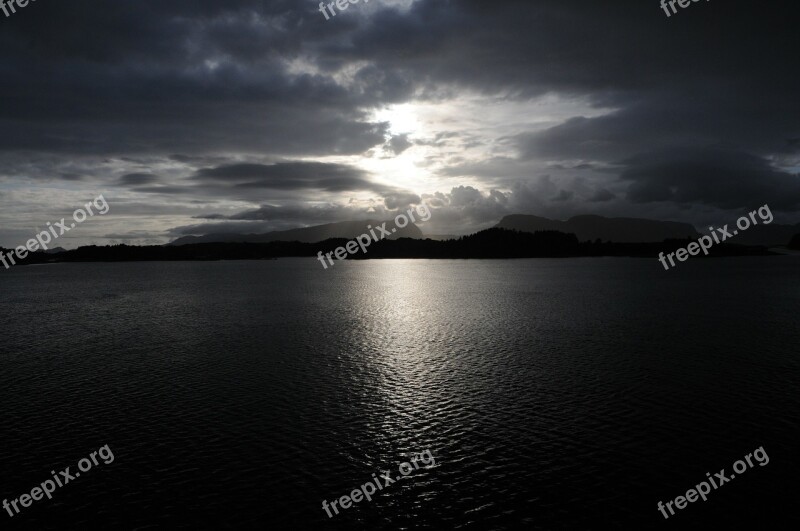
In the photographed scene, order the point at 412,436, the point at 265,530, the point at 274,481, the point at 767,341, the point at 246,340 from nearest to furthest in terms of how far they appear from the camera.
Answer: the point at 265,530
the point at 274,481
the point at 412,436
the point at 767,341
the point at 246,340

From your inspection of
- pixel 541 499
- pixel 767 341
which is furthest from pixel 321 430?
pixel 767 341

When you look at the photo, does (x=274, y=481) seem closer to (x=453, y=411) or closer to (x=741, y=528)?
(x=453, y=411)

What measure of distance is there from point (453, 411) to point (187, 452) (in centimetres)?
2300

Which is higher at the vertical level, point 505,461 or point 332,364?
point 332,364

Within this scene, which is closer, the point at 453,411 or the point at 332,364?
the point at 453,411

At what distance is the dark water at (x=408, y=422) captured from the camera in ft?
95.8

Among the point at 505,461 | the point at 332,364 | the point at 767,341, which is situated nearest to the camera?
the point at 505,461

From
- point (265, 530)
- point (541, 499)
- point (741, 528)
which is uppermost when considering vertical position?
point (265, 530)

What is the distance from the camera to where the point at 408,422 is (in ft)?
141

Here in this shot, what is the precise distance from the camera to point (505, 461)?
34.7 m

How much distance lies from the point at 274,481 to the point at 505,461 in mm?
16241

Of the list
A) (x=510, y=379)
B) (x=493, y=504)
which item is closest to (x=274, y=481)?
(x=493, y=504)

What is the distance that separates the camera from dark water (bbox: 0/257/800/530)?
95.8 ft

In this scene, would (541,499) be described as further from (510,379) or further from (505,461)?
(510,379)
